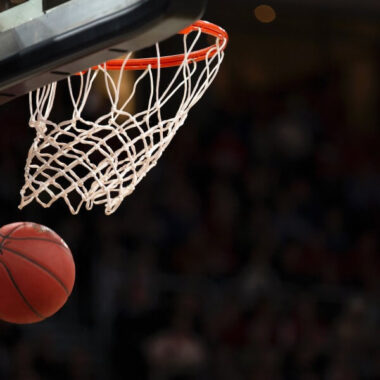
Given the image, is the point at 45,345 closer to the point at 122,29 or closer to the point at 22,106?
the point at 22,106

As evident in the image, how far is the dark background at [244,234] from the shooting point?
5.79 meters

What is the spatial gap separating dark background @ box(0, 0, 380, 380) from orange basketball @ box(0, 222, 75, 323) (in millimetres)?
2952

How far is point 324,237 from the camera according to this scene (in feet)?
23.1

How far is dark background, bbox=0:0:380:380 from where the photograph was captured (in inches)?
228

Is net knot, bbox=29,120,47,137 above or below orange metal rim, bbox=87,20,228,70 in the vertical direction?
below

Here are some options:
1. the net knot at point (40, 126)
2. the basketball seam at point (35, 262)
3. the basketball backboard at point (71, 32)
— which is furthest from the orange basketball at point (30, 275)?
the basketball backboard at point (71, 32)

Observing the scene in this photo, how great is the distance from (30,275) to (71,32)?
82 cm

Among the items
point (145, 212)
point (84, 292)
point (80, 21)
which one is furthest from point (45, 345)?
point (80, 21)

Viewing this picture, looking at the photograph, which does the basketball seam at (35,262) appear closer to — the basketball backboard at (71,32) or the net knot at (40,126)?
the net knot at (40,126)

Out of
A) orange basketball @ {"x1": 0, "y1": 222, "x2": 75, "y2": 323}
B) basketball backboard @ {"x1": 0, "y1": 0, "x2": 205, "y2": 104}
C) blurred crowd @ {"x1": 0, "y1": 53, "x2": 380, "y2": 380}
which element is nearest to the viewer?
basketball backboard @ {"x1": 0, "y1": 0, "x2": 205, "y2": 104}

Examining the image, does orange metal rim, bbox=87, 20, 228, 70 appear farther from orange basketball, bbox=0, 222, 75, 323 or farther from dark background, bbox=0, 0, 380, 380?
dark background, bbox=0, 0, 380, 380

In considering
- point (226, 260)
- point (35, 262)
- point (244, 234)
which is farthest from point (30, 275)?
point (244, 234)

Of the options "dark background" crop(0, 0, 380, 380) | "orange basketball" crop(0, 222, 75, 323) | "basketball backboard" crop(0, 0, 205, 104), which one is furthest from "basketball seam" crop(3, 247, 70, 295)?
"dark background" crop(0, 0, 380, 380)

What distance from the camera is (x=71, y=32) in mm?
2061
